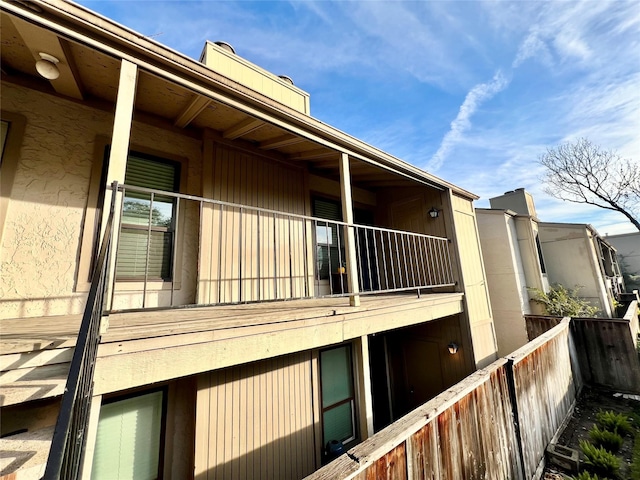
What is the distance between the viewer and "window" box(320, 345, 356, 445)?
407cm

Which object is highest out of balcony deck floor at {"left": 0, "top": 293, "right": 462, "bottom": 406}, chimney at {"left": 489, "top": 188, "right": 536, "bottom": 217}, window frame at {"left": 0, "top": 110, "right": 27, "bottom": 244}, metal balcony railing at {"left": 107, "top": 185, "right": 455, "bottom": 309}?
chimney at {"left": 489, "top": 188, "right": 536, "bottom": 217}

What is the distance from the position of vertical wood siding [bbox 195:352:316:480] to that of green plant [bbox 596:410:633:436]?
506 centimetres

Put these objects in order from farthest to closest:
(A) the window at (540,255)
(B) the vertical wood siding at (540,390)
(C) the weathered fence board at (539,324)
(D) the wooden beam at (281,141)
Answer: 1. (A) the window at (540,255)
2. (C) the weathered fence board at (539,324)
3. (D) the wooden beam at (281,141)
4. (B) the vertical wood siding at (540,390)

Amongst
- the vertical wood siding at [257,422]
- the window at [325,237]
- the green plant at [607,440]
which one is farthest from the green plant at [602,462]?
the window at [325,237]

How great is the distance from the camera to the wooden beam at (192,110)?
296 centimetres

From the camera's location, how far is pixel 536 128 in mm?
14430

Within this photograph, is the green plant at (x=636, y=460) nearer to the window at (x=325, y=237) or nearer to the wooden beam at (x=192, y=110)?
the window at (x=325, y=237)

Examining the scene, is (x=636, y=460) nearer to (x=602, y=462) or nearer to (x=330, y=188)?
(x=602, y=462)

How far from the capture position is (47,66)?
2270mm

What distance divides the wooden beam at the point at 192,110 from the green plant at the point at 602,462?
6.70m

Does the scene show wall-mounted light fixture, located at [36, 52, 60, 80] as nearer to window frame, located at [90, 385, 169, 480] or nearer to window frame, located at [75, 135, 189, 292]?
window frame, located at [75, 135, 189, 292]

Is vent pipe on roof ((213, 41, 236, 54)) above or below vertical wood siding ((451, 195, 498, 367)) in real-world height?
above

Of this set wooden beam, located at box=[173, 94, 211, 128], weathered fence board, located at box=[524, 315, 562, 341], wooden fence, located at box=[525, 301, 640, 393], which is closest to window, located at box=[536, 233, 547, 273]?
wooden fence, located at box=[525, 301, 640, 393]

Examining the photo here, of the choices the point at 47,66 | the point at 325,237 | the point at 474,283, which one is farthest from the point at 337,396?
the point at 47,66
